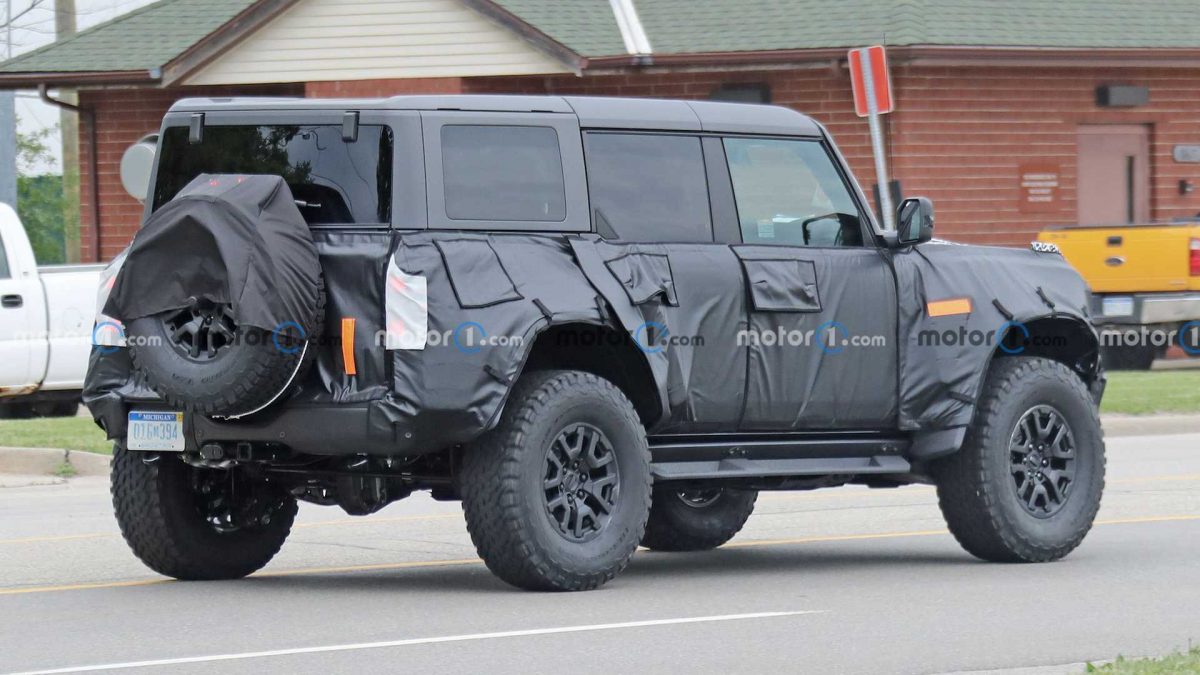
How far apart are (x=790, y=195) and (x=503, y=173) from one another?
5.39 feet

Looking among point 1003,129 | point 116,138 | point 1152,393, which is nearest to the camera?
point 1152,393

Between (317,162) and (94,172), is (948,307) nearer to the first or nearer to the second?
(317,162)

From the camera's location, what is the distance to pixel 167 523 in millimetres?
9117

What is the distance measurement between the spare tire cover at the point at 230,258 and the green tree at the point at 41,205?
1167 inches

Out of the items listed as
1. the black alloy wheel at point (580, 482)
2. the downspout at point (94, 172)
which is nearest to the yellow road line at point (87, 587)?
the black alloy wheel at point (580, 482)

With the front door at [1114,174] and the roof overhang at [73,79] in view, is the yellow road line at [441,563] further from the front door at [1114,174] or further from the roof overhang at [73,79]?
the roof overhang at [73,79]

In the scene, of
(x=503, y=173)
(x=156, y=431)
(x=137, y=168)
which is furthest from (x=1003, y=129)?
(x=156, y=431)

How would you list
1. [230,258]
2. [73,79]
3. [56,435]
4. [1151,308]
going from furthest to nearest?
[73,79] < [1151,308] < [56,435] < [230,258]

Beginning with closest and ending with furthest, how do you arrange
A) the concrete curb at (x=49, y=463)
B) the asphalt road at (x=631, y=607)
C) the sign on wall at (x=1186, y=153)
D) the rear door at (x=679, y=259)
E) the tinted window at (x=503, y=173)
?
the asphalt road at (x=631, y=607), the tinted window at (x=503, y=173), the rear door at (x=679, y=259), the concrete curb at (x=49, y=463), the sign on wall at (x=1186, y=153)

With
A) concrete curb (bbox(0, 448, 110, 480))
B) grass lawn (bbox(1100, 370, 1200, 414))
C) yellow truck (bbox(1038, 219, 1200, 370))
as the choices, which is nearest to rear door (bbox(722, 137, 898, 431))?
concrete curb (bbox(0, 448, 110, 480))

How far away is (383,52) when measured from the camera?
25.2 m

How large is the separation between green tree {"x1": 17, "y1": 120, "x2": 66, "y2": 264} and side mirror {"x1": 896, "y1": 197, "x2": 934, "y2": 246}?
29.5 metres

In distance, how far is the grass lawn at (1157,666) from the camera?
21.1 ft

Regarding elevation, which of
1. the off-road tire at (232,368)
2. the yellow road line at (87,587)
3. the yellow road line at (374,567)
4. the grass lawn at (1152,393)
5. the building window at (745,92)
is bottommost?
the grass lawn at (1152,393)
